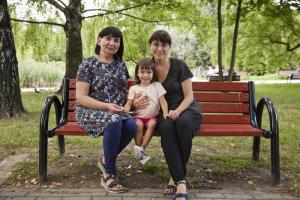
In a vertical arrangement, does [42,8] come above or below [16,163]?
above

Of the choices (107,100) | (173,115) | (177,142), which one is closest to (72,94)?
(107,100)

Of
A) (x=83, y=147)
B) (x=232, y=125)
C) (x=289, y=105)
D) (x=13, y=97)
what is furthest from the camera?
(x=289, y=105)

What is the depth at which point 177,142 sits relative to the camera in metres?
4.27

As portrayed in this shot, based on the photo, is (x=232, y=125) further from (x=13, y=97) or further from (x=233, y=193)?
(x=13, y=97)

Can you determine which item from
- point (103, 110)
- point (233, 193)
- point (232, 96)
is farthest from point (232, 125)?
point (103, 110)

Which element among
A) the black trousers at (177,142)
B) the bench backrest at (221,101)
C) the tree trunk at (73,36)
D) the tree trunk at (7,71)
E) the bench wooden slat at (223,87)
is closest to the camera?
the black trousers at (177,142)

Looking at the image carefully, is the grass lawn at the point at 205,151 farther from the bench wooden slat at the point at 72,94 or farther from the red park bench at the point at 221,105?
the bench wooden slat at the point at 72,94

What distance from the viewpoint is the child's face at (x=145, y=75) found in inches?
181

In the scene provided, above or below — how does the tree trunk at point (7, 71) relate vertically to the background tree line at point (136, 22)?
below

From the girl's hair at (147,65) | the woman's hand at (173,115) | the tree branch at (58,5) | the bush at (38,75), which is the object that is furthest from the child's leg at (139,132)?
the bush at (38,75)

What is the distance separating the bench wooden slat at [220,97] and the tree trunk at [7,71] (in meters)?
4.68

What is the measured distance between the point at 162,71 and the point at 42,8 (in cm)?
1269

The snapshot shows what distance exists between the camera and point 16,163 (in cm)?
547

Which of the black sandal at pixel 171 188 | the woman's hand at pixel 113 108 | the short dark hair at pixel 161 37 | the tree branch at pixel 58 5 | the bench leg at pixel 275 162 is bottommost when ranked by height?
the black sandal at pixel 171 188
